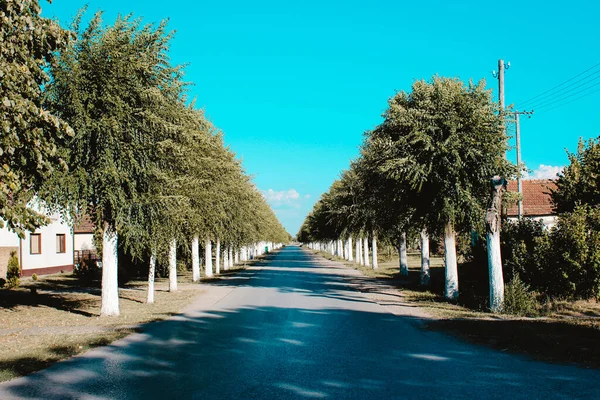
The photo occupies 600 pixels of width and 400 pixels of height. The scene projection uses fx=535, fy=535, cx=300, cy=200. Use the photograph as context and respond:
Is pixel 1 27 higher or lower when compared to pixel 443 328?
higher

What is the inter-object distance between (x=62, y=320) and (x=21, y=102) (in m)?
8.72

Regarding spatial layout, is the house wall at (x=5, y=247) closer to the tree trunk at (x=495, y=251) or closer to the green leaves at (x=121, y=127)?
the green leaves at (x=121, y=127)

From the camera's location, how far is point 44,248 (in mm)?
35031

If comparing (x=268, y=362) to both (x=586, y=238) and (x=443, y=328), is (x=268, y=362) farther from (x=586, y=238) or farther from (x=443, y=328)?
(x=586, y=238)

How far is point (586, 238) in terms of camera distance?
16.4 m

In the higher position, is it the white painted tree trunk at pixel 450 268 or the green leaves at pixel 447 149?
the green leaves at pixel 447 149

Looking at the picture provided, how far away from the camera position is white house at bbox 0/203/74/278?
1246 inches

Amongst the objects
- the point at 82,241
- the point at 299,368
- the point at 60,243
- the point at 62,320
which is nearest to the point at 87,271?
the point at 60,243

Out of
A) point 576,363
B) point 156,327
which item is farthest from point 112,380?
point 576,363

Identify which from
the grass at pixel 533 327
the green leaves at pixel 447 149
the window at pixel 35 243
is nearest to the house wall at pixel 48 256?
the window at pixel 35 243

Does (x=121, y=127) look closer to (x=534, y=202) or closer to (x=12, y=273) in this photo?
(x=12, y=273)

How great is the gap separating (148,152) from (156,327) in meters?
4.88

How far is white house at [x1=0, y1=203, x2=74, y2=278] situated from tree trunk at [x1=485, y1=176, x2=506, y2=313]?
23493 mm

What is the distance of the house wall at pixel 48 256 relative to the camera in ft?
108
